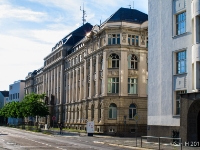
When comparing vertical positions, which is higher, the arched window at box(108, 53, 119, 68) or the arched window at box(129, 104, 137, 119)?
the arched window at box(108, 53, 119, 68)

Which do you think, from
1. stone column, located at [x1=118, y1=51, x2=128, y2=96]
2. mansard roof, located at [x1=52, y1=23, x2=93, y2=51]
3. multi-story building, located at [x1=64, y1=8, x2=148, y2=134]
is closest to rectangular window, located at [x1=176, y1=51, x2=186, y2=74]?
multi-story building, located at [x1=64, y1=8, x2=148, y2=134]

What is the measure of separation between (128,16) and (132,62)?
318 inches

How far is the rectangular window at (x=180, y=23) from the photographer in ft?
109

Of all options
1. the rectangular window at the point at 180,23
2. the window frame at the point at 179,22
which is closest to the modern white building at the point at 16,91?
the window frame at the point at 179,22

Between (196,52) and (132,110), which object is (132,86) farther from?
(196,52)

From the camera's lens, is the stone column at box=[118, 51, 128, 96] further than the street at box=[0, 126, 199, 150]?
Yes

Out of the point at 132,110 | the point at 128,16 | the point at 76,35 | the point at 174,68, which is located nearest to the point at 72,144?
the point at 174,68

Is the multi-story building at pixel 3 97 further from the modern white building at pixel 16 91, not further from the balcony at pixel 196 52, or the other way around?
the balcony at pixel 196 52

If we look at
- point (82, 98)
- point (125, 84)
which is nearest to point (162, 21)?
point (125, 84)

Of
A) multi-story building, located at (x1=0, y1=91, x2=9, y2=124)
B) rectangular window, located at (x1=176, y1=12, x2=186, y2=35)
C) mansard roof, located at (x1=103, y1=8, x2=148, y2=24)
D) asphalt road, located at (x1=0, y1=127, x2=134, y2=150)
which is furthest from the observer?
multi-story building, located at (x1=0, y1=91, x2=9, y2=124)

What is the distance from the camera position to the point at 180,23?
3384cm

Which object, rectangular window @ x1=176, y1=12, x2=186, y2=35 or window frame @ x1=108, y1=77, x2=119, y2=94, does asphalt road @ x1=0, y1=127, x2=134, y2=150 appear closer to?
rectangular window @ x1=176, y1=12, x2=186, y2=35

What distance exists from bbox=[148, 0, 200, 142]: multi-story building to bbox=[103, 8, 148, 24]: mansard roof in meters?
22.3

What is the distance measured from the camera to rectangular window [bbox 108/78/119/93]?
5928 centimetres
